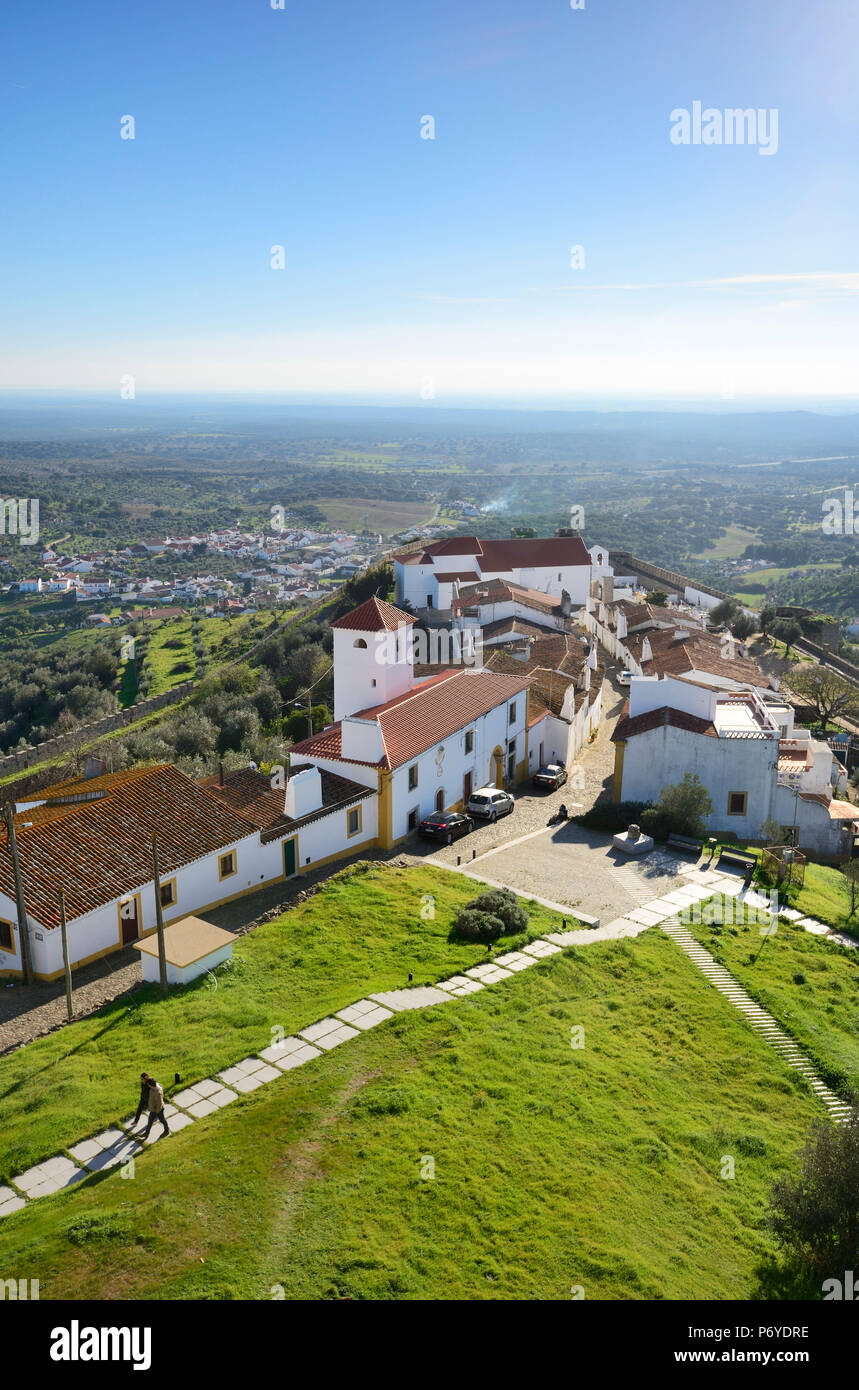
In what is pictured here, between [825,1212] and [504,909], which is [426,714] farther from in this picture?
[825,1212]

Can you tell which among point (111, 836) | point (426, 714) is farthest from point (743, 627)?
point (111, 836)

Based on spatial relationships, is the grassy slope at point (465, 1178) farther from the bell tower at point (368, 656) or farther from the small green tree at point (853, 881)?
the bell tower at point (368, 656)

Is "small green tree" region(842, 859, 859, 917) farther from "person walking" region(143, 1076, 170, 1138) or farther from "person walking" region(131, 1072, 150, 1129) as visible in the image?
"person walking" region(131, 1072, 150, 1129)

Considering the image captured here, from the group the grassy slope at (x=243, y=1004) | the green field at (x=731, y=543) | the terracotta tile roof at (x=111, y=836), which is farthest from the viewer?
the green field at (x=731, y=543)

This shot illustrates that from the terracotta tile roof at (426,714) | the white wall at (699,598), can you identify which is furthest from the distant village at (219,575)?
the terracotta tile roof at (426,714)

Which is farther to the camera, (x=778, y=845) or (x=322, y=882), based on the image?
(x=778, y=845)
